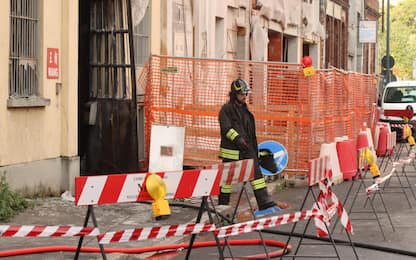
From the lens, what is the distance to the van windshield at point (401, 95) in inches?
1271

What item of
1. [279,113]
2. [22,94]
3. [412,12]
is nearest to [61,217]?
[22,94]

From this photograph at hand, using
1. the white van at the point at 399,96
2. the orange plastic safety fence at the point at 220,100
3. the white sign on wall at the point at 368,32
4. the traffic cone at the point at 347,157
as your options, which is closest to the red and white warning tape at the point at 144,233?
the orange plastic safety fence at the point at 220,100

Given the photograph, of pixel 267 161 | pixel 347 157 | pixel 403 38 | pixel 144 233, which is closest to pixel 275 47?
pixel 347 157

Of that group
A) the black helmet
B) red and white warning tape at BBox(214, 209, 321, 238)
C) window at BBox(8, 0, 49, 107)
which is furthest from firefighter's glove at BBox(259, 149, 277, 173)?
red and white warning tape at BBox(214, 209, 321, 238)

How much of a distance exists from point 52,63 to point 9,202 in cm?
267

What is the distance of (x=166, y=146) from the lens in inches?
595

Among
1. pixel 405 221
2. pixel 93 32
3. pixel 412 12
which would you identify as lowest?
pixel 405 221

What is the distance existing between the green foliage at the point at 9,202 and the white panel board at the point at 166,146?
322 centimetres

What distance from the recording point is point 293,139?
1666 cm

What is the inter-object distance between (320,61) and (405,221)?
982 inches

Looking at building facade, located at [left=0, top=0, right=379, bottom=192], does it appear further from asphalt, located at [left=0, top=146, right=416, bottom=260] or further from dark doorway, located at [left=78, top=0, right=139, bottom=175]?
asphalt, located at [left=0, top=146, right=416, bottom=260]

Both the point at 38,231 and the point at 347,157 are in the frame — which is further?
the point at 347,157

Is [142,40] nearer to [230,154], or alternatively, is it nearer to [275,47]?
[230,154]

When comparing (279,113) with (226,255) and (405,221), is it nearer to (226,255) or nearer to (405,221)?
(405,221)
